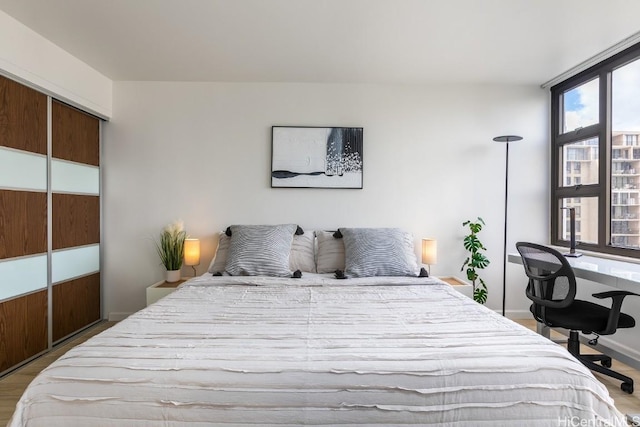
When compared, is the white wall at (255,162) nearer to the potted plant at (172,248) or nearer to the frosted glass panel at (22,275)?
the potted plant at (172,248)

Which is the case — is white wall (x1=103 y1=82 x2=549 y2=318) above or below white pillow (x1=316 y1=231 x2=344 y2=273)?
above

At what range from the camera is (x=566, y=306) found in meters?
2.27

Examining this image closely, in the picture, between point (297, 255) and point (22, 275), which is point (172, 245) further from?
point (297, 255)

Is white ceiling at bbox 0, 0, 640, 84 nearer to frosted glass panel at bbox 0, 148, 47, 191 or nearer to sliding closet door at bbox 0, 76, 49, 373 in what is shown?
sliding closet door at bbox 0, 76, 49, 373

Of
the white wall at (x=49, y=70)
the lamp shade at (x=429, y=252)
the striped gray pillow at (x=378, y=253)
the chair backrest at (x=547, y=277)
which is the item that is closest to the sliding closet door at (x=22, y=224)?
the white wall at (x=49, y=70)

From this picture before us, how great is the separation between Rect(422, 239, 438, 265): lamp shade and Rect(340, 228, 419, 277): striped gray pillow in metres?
0.30

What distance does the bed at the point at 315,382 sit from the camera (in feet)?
3.80

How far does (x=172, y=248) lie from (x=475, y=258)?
3.08m

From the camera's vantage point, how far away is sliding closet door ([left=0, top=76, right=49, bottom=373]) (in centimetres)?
241

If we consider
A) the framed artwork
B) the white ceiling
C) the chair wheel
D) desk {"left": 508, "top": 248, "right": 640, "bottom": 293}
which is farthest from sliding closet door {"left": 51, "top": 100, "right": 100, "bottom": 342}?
the chair wheel

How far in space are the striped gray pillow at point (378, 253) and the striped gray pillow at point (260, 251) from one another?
554mm

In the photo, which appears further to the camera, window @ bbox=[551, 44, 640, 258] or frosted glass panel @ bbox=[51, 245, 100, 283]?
frosted glass panel @ bbox=[51, 245, 100, 283]

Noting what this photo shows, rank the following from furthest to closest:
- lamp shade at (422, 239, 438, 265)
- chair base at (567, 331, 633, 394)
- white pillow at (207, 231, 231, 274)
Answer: lamp shade at (422, 239, 438, 265) → white pillow at (207, 231, 231, 274) → chair base at (567, 331, 633, 394)

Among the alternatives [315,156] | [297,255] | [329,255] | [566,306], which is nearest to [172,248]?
[297,255]
